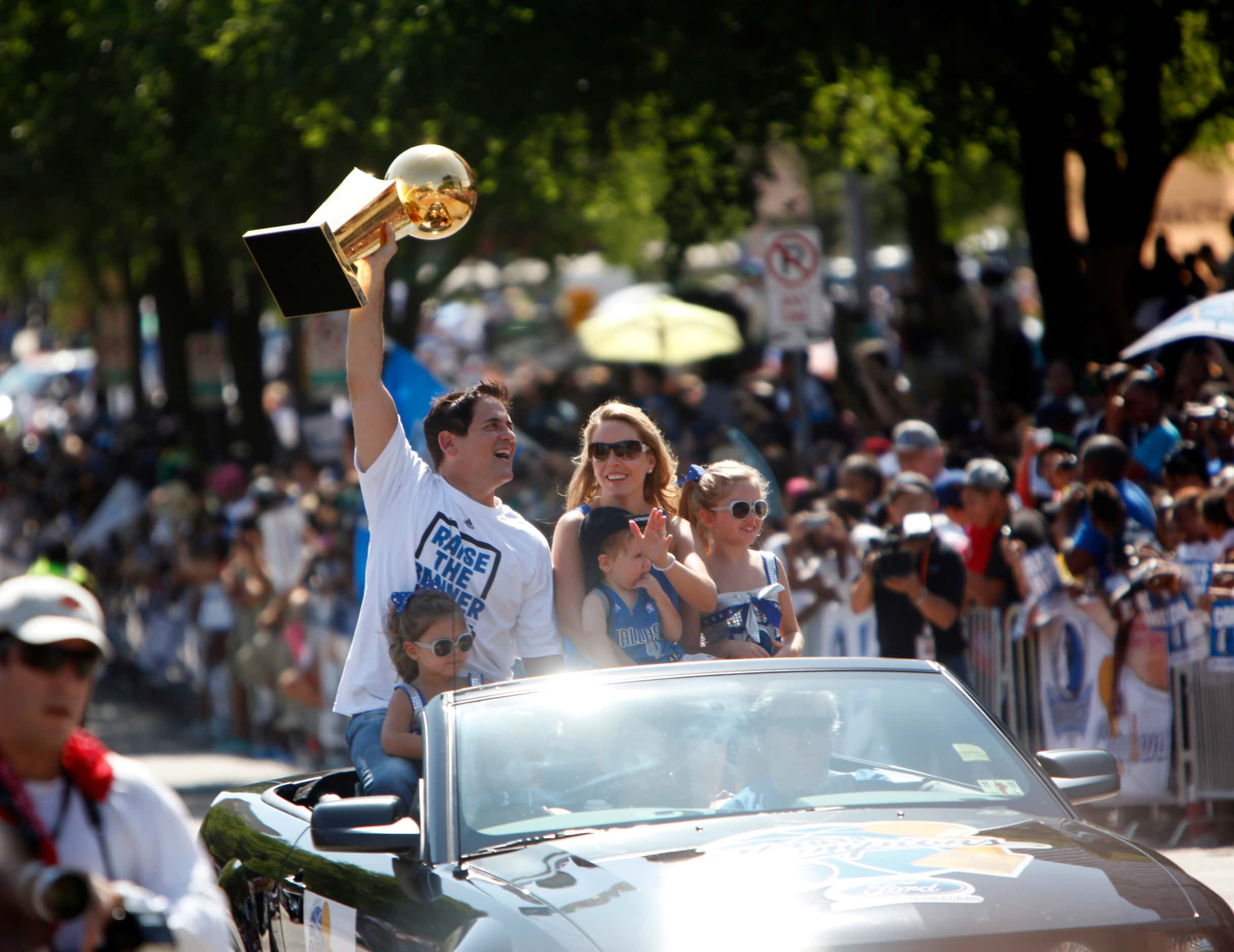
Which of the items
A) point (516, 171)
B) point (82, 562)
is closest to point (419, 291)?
point (516, 171)

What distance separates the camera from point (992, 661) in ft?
33.0

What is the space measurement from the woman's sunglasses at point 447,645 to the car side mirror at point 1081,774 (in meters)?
1.68

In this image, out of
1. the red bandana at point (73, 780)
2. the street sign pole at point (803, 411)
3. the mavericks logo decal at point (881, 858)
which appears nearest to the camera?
the red bandana at point (73, 780)

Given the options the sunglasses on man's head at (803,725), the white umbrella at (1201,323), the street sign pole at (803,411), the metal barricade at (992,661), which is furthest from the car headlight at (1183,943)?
the street sign pole at (803,411)

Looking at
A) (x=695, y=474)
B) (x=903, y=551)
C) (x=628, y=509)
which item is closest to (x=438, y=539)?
(x=628, y=509)

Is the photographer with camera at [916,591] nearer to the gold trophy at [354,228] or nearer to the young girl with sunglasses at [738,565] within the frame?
the young girl with sunglasses at [738,565]

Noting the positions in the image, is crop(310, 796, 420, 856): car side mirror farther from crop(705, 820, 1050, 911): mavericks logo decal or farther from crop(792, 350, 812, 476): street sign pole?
crop(792, 350, 812, 476): street sign pole

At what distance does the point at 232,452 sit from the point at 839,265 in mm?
→ 17941

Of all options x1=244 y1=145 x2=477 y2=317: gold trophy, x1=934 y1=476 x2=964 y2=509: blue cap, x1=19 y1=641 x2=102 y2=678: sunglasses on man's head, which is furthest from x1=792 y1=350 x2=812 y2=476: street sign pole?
x1=19 y1=641 x2=102 y2=678: sunglasses on man's head

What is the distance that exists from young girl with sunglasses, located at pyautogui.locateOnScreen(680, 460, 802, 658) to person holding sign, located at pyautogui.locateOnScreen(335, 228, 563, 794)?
1.92 feet

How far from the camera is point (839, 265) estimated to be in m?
39.8

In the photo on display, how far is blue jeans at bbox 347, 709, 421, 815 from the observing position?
5402 mm

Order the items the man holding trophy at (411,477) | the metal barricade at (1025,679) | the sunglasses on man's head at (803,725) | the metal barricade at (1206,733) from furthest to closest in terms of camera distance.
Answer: the metal barricade at (1025,679)
the metal barricade at (1206,733)
the man holding trophy at (411,477)
the sunglasses on man's head at (803,725)

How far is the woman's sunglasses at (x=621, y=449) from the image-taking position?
624cm
